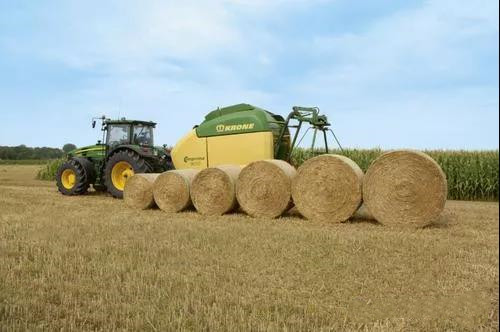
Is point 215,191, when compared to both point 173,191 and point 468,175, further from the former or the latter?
point 468,175

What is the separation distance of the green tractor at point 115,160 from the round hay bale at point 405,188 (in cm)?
605

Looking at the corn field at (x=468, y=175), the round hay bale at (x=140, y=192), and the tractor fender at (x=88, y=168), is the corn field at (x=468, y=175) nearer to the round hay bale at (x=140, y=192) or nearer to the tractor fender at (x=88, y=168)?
the round hay bale at (x=140, y=192)

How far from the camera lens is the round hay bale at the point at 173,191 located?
965 centimetres

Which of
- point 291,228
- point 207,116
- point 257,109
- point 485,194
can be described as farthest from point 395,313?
point 485,194

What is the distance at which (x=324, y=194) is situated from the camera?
8250 millimetres

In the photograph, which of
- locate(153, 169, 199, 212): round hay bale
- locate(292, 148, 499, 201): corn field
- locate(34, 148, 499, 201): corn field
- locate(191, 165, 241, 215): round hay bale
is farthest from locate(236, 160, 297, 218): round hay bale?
locate(292, 148, 499, 201): corn field

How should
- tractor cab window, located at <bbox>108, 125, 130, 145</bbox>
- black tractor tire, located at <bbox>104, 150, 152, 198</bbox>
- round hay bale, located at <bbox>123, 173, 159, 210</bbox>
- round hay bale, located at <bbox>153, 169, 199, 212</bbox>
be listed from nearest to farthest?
1. round hay bale, located at <bbox>153, 169, 199, 212</bbox>
2. round hay bale, located at <bbox>123, 173, 159, 210</bbox>
3. black tractor tire, located at <bbox>104, 150, 152, 198</bbox>
4. tractor cab window, located at <bbox>108, 125, 130, 145</bbox>

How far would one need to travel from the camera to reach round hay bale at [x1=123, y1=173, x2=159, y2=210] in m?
10.2

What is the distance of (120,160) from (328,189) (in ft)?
19.5

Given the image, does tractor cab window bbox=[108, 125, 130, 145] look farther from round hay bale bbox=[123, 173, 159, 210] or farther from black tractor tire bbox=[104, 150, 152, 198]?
round hay bale bbox=[123, 173, 159, 210]

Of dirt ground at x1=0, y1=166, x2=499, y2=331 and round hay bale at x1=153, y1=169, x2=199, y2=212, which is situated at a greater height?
round hay bale at x1=153, y1=169, x2=199, y2=212

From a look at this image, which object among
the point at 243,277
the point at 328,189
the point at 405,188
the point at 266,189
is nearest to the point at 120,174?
the point at 266,189

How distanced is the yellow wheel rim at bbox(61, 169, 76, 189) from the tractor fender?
501 millimetres

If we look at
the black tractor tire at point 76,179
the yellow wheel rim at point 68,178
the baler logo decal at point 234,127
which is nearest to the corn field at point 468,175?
the baler logo decal at point 234,127
